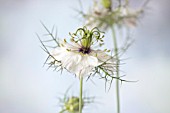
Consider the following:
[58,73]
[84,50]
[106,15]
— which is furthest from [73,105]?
[58,73]

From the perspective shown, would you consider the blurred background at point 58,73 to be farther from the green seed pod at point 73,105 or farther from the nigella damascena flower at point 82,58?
the nigella damascena flower at point 82,58

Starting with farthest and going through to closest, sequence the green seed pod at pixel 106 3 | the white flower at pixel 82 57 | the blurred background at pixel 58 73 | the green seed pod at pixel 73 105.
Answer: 1. the blurred background at pixel 58 73
2. the green seed pod at pixel 106 3
3. the green seed pod at pixel 73 105
4. the white flower at pixel 82 57

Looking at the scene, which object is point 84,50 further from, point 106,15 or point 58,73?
point 58,73

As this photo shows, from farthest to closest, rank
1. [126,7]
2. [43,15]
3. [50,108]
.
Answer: [43,15]
[50,108]
[126,7]

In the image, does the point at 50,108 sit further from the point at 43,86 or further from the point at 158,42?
the point at 158,42

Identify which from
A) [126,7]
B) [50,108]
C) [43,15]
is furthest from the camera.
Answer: [43,15]

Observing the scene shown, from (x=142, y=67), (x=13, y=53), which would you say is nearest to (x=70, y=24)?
(x=13, y=53)

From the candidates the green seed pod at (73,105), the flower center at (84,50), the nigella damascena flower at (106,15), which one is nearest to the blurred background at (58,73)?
the nigella damascena flower at (106,15)
